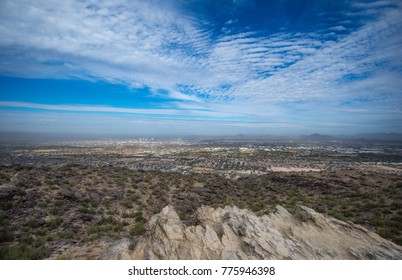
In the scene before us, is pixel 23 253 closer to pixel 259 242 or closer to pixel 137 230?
pixel 137 230

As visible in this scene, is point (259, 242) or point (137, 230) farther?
point (137, 230)

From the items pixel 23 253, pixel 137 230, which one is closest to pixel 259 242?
pixel 137 230

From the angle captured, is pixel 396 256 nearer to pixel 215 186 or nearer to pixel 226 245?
pixel 226 245

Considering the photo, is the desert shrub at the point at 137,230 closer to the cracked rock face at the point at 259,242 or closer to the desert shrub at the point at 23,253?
the cracked rock face at the point at 259,242

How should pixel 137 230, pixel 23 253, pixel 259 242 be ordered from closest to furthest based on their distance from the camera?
pixel 259 242 < pixel 23 253 < pixel 137 230

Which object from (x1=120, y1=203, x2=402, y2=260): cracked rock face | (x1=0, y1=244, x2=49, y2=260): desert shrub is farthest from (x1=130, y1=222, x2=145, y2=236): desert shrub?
(x1=0, y1=244, x2=49, y2=260): desert shrub

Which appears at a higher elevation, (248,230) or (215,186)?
(248,230)

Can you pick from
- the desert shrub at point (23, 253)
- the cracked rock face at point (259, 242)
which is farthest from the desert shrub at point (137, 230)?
the desert shrub at point (23, 253)

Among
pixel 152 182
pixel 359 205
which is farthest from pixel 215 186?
pixel 359 205

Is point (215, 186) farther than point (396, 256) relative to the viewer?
Yes
